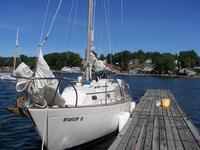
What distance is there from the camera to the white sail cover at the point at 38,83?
36.4ft

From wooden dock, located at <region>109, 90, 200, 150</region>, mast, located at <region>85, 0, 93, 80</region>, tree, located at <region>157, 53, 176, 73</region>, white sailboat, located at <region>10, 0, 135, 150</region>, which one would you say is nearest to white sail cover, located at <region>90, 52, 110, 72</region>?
mast, located at <region>85, 0, 93, 80</region>

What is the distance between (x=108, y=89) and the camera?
1620 centimetres

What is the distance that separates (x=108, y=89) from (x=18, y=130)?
5252mm

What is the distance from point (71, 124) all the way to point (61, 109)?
912 millimetres

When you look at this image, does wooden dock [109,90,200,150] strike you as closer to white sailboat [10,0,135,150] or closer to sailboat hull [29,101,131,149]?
sailboat hull [29,101,131,149]

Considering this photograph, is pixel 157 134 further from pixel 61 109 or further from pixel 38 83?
pixel 38 83

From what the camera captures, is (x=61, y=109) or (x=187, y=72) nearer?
(x=61, y=109)

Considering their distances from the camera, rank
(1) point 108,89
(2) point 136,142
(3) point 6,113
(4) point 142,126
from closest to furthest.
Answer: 1. (2) point 136,142
2. (4) point 142,126
3. (1) point 108,89
4. (3) point 6,113

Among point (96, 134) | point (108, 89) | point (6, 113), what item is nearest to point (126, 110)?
point (108, 89)

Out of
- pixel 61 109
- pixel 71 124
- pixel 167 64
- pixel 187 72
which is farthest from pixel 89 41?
pixel 187 72

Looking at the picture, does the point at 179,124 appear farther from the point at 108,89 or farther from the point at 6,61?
the point at 6,61

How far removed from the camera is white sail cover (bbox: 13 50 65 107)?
11102 mm

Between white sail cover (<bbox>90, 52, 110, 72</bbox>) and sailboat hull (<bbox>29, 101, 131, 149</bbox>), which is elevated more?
white sail cover (<bbox>90, 52, 110, 72</bbox>)

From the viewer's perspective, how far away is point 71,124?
480 inches
